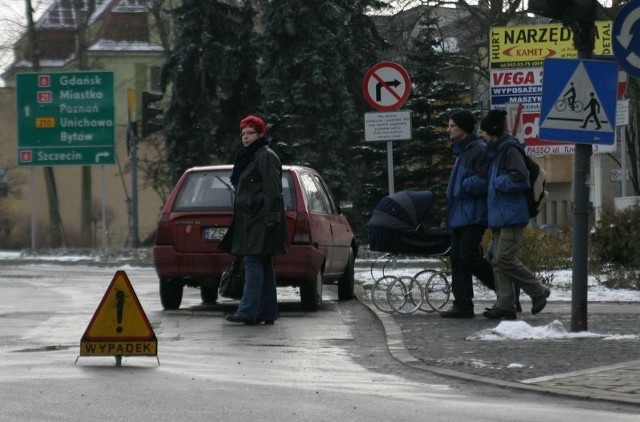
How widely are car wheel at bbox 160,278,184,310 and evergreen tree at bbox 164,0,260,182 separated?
33498 millimetres

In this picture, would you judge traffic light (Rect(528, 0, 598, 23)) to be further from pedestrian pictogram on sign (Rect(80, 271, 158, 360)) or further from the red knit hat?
the red knit hat

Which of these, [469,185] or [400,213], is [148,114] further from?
[469,185]

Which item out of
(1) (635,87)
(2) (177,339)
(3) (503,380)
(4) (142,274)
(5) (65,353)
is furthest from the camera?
(1) (635,87)

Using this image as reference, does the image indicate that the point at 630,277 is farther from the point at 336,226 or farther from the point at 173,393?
the point at 173,393

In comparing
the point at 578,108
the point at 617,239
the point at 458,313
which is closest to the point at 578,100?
the point at 578,108

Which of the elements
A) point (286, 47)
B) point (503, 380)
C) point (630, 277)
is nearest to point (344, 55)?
point (286, 47)

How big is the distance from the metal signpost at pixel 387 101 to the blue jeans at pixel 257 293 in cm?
506

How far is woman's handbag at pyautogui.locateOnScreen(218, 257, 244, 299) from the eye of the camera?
586 inches

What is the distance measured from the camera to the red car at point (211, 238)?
16.2 meters

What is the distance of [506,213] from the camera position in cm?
1390

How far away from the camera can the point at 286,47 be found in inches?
1848

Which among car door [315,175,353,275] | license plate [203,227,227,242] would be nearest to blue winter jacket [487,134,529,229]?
license plate [203,227,227,242]

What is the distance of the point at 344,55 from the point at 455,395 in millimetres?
38238

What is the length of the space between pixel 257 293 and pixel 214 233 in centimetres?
207
